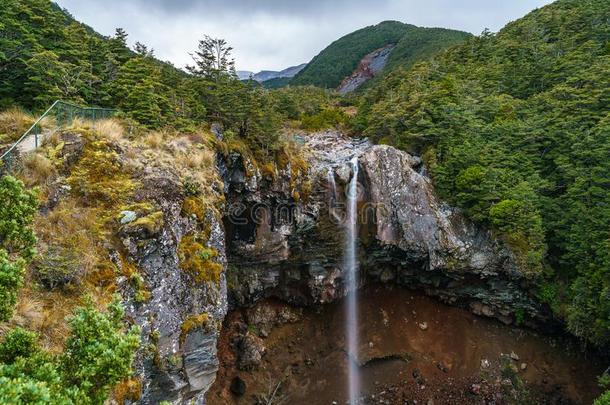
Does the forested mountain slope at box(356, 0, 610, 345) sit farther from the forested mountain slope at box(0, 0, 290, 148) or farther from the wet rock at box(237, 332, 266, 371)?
the wet rock at box(237, 332, 266, 371)

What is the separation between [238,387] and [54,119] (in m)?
14.8

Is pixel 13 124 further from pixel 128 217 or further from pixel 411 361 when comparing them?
pixel 411 361

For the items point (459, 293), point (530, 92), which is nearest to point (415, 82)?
point (530, 92)

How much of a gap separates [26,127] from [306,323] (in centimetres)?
1653

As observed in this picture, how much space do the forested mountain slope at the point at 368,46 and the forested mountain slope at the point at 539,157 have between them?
1730 inches

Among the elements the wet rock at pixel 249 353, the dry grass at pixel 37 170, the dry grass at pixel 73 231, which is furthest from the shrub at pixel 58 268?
the wet rock at pixel 249 353

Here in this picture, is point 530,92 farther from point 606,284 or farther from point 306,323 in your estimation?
point 306,323

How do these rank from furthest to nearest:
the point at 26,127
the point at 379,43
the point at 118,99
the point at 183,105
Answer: the point at 379,43 < the point at 183,105 < the point at 118,99 < the point at 26,127

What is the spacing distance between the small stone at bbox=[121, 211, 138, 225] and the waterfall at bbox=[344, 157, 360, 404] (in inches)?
473

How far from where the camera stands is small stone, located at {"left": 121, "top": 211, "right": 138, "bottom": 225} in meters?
8.77

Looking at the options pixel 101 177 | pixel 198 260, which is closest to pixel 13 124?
pixel 101 177

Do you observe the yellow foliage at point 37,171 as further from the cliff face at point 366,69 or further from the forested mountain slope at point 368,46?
the cliff face at point 366,69

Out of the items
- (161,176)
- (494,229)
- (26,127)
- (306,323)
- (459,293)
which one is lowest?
(306,323)

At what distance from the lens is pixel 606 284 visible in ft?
49.2
